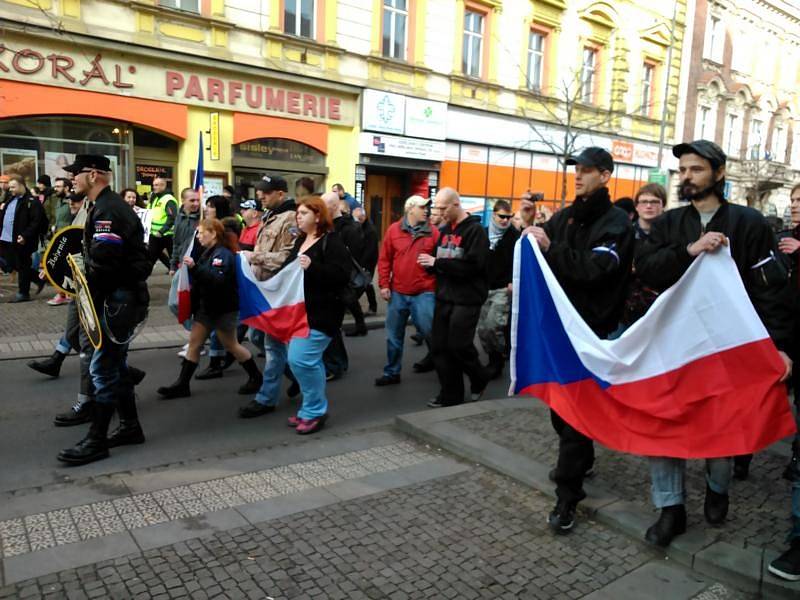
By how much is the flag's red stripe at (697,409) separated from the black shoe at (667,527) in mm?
328

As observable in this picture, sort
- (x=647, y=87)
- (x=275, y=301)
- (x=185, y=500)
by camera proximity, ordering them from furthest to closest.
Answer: (x=647, y=87)
(x=275, y=301)
(x=185, y=500)

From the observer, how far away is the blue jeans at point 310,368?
5.12 m

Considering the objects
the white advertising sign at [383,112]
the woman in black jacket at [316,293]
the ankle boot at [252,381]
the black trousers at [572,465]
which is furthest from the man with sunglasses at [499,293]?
the white advertising sign at [383,112]

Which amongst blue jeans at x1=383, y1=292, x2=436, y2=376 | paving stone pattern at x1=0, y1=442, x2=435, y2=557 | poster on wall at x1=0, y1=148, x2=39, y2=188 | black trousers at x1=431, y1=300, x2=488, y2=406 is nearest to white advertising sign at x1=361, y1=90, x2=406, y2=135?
poster on wall at x1=0, y1=148, x2=39, y2=188

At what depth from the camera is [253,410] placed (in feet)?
18.5

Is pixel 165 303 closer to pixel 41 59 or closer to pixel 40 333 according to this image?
pixel 40 333

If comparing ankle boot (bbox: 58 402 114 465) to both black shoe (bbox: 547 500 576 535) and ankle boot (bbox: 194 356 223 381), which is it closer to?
ankle boot (bbox: 194 356 223 381)

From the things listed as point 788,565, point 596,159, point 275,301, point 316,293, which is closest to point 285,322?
point 275,301

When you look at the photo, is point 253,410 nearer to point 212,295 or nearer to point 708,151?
point 212,295

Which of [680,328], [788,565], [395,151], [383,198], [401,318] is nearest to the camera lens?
[788,565]

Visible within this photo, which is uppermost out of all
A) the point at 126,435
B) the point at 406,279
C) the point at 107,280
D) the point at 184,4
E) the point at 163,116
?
the point at 184,4

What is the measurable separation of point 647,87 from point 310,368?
2700cm

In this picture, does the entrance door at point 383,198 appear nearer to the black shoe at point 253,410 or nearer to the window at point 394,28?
the window at point 394,28

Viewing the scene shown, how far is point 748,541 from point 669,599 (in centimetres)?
77
